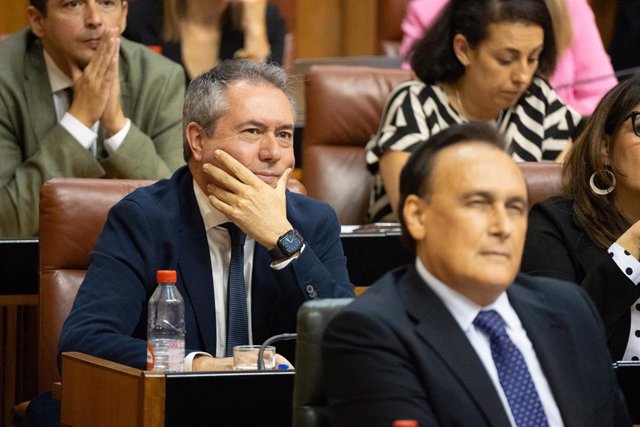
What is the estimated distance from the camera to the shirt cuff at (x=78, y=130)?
370 cm

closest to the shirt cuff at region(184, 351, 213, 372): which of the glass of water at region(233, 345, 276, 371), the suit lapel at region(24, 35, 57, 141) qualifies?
the glass of water at region(233, 345, 276, 371)

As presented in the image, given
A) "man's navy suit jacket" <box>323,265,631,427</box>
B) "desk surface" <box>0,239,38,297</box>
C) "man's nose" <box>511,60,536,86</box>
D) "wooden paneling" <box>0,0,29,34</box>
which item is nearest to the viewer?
"man's navy suit jacket" <box>323,265,631,427</box>

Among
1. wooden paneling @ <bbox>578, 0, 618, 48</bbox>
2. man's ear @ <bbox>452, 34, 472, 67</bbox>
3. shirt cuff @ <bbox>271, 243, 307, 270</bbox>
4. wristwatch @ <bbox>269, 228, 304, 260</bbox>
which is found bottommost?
shirt cuff @ <bbox>271, 243, 307, 270</bbox>

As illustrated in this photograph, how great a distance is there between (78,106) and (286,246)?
3.93 feet

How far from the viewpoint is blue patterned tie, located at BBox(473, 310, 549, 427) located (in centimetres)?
199

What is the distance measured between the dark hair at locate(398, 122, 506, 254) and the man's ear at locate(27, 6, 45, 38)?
6.83 ft

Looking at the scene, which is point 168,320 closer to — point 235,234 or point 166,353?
point 166,353

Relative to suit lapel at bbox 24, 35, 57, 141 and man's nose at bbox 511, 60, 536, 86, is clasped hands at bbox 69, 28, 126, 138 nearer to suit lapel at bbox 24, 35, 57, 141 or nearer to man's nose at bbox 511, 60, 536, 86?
suit lapel at bbox 24, 35, 57, 141

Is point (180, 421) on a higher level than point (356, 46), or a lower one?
lower

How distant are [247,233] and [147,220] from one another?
0.67 feet

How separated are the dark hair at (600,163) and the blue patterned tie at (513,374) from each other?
899 millimetres

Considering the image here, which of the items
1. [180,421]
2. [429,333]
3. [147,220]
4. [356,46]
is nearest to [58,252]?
[147,220]

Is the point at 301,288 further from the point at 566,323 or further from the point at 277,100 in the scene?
the point at 566,323

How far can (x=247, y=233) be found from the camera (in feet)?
9.12
